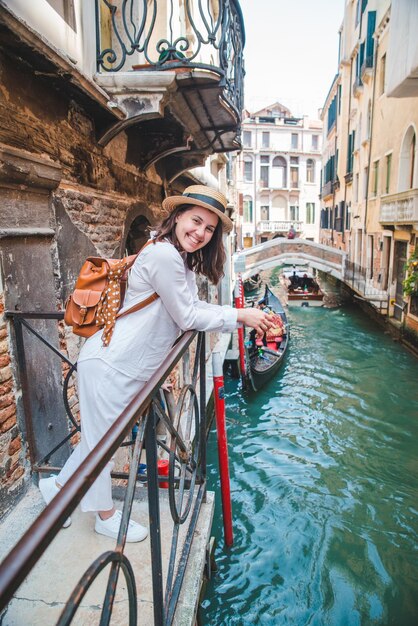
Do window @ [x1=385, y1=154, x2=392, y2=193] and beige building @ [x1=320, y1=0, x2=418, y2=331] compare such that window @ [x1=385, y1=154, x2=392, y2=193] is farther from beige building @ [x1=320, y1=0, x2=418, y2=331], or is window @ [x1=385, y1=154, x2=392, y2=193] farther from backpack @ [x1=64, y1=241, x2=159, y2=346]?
backpack @ [x1=64, y1=241, x2=159, y2=346]

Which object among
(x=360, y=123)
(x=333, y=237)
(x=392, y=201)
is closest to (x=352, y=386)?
(x=392, y=201)

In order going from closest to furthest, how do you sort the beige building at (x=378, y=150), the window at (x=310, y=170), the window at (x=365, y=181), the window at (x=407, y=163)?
the beige building at (x=378, y=150)
the window at (x=407, y=163)
the window at (x=365, y=181)
the window at (x=310, y=170)

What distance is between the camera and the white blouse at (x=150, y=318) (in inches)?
63.0

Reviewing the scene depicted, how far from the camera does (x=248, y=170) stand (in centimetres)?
3750

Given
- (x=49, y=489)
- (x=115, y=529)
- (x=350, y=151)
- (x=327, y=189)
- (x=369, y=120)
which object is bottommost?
(x=115, y=529)

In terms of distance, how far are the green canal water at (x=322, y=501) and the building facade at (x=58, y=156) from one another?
1689 mm

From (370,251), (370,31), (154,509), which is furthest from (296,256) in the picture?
(154,509)

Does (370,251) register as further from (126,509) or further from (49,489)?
(126,509)

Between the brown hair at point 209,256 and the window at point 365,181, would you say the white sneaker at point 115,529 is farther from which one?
the window at point 365,181

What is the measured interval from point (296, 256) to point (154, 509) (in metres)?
18.7

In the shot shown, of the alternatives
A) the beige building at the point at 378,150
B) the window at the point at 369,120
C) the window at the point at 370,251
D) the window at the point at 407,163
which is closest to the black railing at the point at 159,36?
the beige building at the point at 378,150

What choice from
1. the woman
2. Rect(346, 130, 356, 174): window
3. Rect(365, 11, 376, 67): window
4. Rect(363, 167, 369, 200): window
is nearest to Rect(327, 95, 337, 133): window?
Rect(346, 130, 356, 174): window

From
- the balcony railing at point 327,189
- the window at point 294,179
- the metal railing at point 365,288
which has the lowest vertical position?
the metal railing at point 365,288

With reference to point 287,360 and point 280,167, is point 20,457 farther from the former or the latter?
point 280,167
